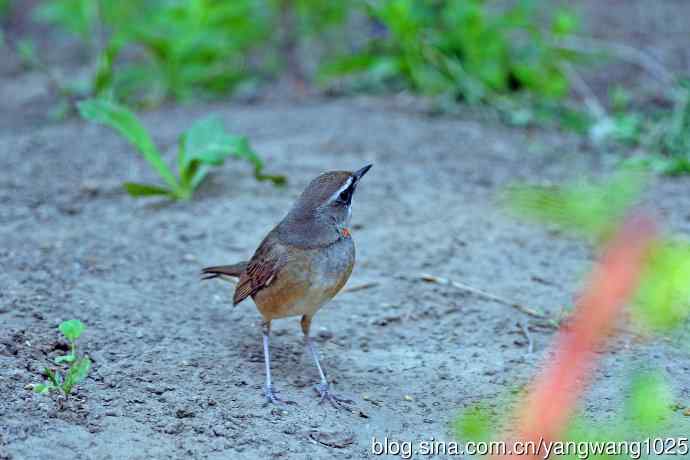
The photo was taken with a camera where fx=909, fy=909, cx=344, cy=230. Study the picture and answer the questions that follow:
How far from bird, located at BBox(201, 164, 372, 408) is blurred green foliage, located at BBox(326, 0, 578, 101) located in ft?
14.6

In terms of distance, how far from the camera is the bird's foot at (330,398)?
13.2 ft

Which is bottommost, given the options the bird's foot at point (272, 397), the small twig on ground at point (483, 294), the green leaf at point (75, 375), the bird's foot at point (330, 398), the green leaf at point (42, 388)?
the small twig on ground at point (483, 294)

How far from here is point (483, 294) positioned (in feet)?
17.6

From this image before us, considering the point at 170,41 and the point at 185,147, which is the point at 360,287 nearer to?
the point at 185,147

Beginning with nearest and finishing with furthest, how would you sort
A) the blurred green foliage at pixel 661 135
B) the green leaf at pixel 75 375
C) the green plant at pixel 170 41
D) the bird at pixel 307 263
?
the green leaf at pixel 75 375 < the bird at pixel 307 263 < the blurred green foliage at pixel 661 135 < the green plant at pixel 170 41

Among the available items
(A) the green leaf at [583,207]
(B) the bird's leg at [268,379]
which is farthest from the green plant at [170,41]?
(A) the green leaf at [583,207]

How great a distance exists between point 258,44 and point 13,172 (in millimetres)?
3821

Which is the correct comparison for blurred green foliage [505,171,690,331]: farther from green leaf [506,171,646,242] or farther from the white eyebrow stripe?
the white eyebrow stripe

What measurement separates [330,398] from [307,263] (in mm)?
624

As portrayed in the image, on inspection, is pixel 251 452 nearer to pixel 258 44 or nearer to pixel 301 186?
pixel 301 186

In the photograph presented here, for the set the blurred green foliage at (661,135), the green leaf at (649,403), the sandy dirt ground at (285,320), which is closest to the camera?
the green leaf at (649,403)

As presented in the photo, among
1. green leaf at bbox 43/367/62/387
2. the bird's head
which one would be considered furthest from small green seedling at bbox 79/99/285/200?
green leaf at bbox 43/367/62/387

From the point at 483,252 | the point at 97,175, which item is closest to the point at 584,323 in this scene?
the point at 483,252

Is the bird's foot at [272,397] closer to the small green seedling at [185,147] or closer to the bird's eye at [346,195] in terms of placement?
the bird's eye at [346,195]
